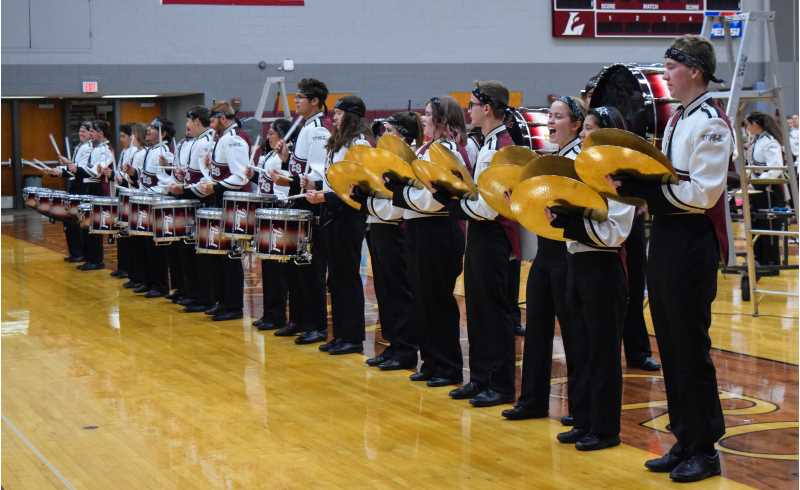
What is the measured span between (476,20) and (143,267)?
1236 centimetres

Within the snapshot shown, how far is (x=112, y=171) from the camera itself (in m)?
13.0

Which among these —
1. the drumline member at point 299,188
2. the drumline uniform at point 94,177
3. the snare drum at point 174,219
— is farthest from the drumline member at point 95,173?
the drumline member at point 299,188

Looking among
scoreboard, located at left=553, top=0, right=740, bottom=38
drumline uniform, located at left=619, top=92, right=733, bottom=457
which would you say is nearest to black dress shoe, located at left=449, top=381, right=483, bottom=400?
drumline uniform, located at left=619, top=92, right=733, bottom=457

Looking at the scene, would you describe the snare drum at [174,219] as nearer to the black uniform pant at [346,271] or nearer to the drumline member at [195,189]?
the drumline member at [195,189]

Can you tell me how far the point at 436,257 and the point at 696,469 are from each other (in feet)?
Result: 7.94

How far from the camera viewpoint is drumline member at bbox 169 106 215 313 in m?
9.87

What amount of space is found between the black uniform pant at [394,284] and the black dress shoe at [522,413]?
1598 mm

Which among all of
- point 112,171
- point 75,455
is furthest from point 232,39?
point 75,455

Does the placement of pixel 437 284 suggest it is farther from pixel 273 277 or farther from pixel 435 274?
pixel 273 277

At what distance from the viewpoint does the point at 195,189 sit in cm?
974

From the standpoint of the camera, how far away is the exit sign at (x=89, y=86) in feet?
65.5

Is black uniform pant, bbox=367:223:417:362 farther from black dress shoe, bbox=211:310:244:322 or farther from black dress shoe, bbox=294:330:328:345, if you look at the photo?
black dress shoe, bbox=211:310:244:322

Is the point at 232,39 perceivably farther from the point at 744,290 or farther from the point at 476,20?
the point at 744,290

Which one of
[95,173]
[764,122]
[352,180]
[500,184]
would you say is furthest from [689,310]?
[95,173]
